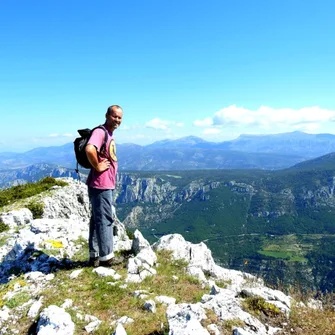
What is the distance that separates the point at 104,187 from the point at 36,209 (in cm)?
1123

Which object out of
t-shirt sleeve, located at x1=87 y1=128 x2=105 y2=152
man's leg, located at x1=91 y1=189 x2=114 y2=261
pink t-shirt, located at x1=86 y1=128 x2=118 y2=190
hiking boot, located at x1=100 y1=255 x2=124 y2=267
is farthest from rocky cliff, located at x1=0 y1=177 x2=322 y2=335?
t-shirt sleeve, located at x1=87 y1=128 x2=105 y2=152

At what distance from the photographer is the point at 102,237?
9.88 metres

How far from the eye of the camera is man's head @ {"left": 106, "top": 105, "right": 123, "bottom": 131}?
9.49m

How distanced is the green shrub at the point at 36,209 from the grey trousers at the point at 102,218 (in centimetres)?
1020

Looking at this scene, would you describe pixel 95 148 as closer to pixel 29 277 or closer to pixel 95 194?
pixel 95 194

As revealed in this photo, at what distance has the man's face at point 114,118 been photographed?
9.50 m

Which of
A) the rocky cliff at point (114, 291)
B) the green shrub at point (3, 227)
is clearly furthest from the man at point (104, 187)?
the green shrub at point (3, 227)

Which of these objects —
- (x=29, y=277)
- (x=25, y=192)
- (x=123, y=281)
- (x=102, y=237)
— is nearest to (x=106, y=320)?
(x=123, y=281)

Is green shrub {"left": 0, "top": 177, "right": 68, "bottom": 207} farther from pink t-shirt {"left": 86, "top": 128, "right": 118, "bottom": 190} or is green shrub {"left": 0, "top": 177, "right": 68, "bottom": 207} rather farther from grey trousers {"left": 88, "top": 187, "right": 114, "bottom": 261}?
pink t-shirt {"left": 86, "top": 128, "right": 118, "bottom": 190}

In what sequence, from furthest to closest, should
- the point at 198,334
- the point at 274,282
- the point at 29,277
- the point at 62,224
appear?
the point at 62,224 → the point at 274,282 → the point at 29,277 → the point at 198,334

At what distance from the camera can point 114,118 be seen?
951cm

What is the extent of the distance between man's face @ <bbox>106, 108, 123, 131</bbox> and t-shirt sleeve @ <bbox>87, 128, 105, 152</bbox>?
48 centimetres

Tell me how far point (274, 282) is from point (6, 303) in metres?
8.97

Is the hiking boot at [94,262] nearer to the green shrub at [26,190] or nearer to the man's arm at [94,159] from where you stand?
the man's arm at [94,159]
